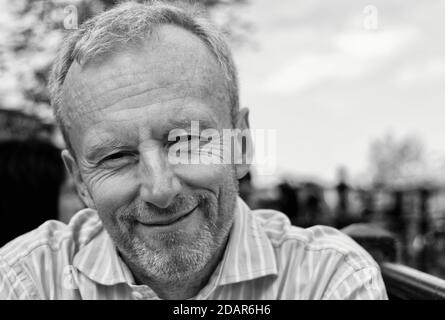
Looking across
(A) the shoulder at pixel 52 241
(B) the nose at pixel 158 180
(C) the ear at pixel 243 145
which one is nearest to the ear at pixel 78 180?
(A) the shoulder at pixel 52 241

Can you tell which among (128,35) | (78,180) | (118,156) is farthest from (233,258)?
(128,35)

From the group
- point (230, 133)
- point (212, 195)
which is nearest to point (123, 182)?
point (212, 195)

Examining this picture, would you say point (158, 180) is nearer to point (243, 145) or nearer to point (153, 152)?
point (153, 152)

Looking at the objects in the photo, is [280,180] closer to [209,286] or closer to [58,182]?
[58,182]

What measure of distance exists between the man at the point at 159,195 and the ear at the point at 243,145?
0.02 m

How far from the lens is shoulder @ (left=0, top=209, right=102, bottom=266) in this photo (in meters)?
1.82

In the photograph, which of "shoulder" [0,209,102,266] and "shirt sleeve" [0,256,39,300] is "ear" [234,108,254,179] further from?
"shirt sleeve" [0,256,39,300]

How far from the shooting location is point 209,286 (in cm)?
177

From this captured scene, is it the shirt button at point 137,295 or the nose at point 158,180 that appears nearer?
the nose at point 158,180

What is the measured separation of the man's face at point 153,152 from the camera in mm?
1539

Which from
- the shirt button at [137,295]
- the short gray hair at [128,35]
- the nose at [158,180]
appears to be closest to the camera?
the nose at [158,180]

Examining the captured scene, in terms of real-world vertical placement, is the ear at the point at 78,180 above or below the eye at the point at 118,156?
below

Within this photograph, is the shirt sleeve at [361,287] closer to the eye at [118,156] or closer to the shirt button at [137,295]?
the shirt button at [137,295]
